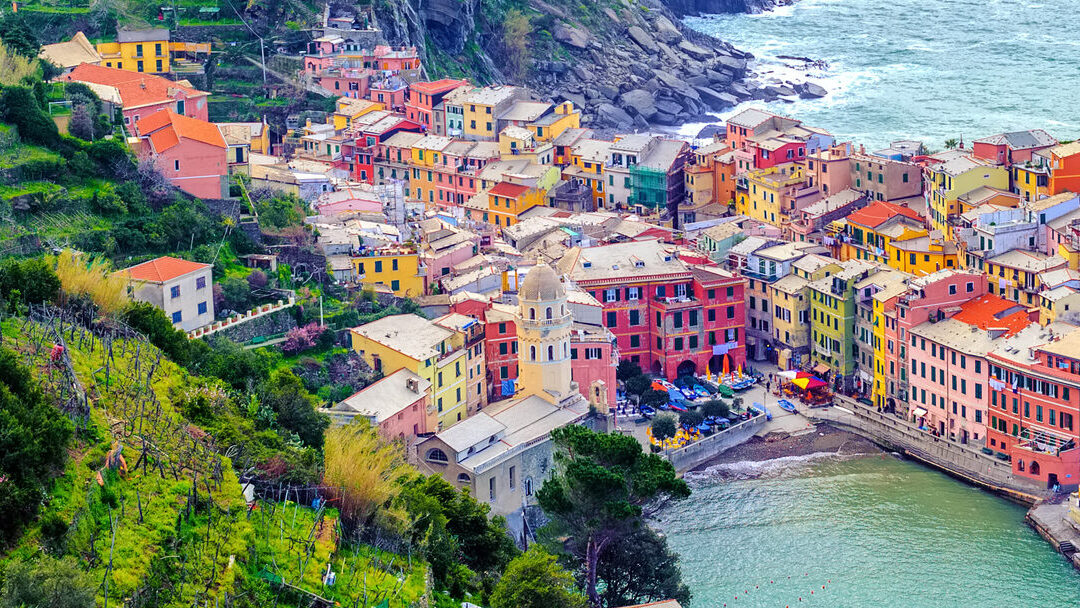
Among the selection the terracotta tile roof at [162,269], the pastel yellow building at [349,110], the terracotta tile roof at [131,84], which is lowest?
the terracotta tile roof at [162,269]

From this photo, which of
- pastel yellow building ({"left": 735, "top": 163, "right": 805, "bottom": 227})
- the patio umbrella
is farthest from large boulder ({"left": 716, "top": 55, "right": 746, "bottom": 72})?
the patio umbrella

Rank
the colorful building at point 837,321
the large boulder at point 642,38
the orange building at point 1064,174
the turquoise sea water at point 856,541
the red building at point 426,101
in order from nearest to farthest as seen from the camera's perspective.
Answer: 1. the turquoise sea water at point 856,541
2. the colorful building at point 837,321
3. the orange building at point 1064,174
4. the red building at point 426,101
5. the large boulder at point 642,38

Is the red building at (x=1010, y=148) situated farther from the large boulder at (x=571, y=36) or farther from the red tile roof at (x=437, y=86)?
the large boulder at (x=571, y=36)

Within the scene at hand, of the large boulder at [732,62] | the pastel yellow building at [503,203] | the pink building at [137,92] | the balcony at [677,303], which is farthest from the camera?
the large boulder at [732,62]

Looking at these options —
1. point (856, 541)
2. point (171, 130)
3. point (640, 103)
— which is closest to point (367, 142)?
point (171, 130)

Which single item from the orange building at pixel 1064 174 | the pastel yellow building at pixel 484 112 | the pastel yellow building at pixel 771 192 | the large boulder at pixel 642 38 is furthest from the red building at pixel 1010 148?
the large boulder at pixel 642 38

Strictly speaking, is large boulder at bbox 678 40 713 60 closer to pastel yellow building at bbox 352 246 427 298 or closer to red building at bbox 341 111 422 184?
red building at bbox 341 111 422 184

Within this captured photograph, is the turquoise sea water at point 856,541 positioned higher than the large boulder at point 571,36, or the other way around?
the large boulder at point 571,36

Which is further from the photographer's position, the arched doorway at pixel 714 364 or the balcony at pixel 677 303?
the arched doorway at pixel 714 364
